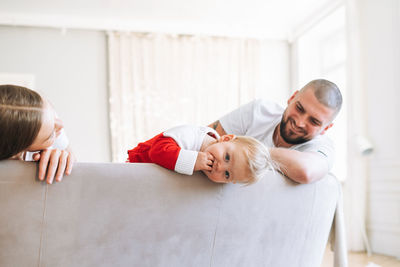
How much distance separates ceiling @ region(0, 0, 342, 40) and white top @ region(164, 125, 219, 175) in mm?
3677

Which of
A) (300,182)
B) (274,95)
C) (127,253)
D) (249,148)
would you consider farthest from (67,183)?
(274,95)

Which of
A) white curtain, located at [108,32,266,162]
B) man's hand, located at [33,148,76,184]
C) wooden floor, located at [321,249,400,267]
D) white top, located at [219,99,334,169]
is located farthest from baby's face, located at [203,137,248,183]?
white curtain, located at [108,32,266,162]

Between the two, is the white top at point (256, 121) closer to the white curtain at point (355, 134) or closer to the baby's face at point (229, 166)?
the baby's face at point (229, 166)

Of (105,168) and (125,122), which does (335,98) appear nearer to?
(105,168)

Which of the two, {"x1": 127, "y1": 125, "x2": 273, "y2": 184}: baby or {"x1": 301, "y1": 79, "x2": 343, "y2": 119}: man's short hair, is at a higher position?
{"x1": 301, "y1": 79, "x2": 343, "y2": 119}: man's short hair

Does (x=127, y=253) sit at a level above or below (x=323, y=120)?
below

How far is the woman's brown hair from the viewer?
3.46ft

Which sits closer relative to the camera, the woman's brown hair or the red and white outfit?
Result: the woman's brown hair

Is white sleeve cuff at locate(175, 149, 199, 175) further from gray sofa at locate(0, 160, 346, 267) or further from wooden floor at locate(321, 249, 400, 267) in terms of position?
wooden floor at locate(321, 249, 400, 267)

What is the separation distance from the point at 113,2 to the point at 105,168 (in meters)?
4.13

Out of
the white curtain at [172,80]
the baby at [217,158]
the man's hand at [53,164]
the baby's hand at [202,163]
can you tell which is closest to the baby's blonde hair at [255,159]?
the baby at [217,158]

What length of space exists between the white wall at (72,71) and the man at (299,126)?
11.0 feet

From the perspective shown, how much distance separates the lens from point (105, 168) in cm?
112

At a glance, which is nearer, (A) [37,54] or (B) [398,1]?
(B) [398,1]
